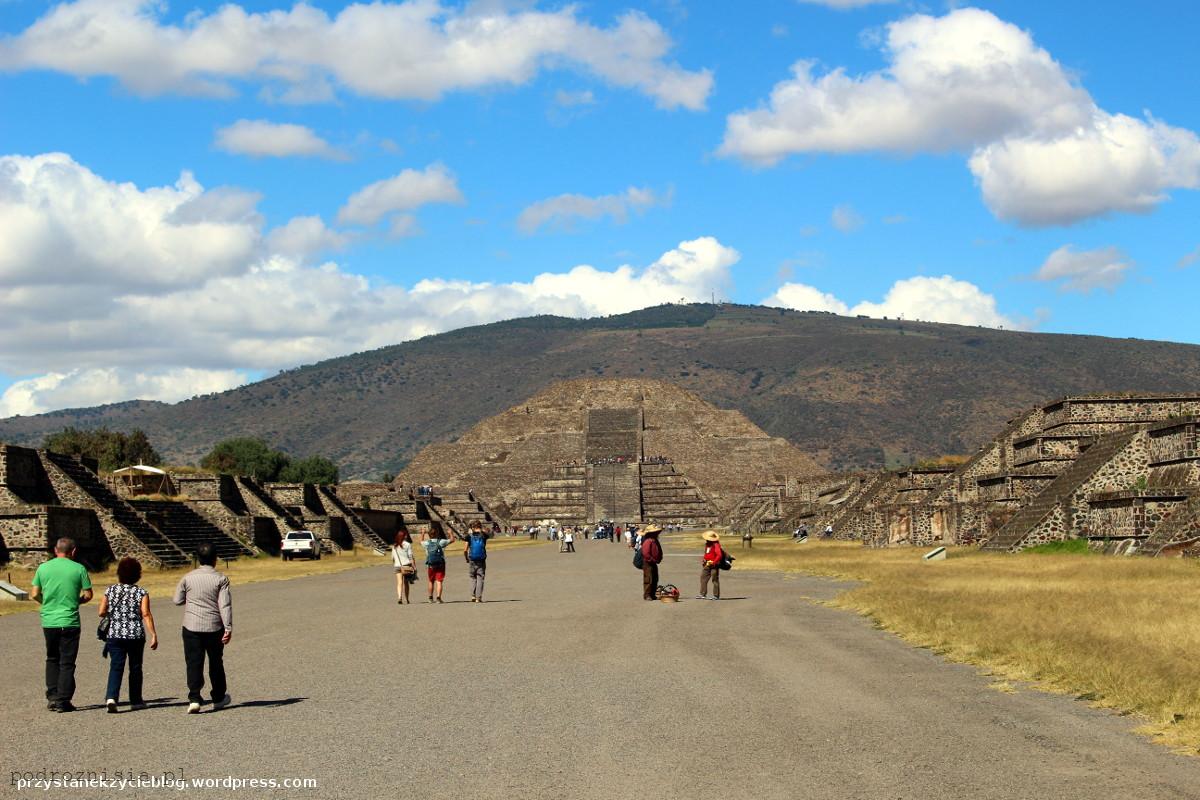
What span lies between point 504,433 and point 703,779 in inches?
4836

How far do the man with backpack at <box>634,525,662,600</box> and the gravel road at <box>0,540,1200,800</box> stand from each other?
17.3ft

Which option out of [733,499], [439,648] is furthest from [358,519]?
[439,648]

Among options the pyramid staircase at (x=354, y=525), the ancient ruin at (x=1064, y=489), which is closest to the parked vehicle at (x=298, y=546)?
the pyramid staircase at (x=354, y=525)

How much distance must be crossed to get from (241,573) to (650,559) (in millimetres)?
19625

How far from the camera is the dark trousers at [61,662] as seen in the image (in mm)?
12367

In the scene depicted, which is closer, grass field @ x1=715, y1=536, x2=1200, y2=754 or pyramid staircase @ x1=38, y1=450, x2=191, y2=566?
grass field @ x1=715, y1=536, x2=1200, y2=754

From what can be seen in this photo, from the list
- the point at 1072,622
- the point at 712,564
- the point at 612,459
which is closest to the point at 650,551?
the point at 712,564

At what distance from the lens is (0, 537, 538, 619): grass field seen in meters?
30.9

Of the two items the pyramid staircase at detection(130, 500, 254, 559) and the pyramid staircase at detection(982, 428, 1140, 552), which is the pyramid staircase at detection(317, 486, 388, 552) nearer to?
the pyramid staircase at detection(130, 500, 254, 559)

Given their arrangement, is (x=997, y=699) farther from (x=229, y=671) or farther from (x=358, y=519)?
(x=358, y=519)

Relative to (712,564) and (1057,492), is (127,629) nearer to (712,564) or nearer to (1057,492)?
(712,564)

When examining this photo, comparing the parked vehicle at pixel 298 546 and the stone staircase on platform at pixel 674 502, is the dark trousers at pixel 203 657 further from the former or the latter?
the stone staircase on platform at pixel 674 502

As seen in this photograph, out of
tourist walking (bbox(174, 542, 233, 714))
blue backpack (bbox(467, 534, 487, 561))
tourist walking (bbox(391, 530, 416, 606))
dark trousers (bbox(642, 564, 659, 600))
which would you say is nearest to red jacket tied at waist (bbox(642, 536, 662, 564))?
dark trousers (bbox(642, 564, 659, 600))

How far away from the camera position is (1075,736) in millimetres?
10578
